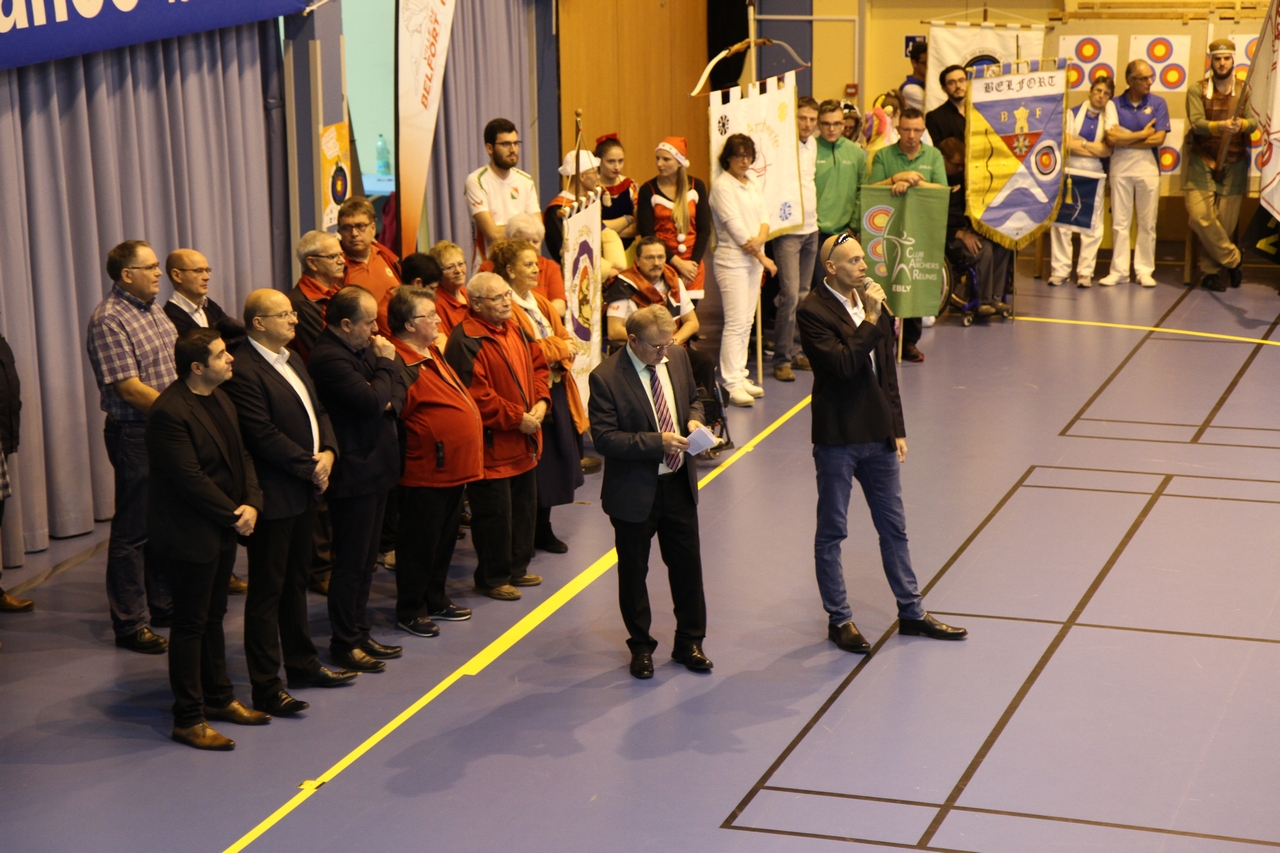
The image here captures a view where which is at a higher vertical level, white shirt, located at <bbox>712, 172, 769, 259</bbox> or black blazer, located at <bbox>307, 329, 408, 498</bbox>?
white shirt, located at <bbox>712, 172, 769, 259</bbox>

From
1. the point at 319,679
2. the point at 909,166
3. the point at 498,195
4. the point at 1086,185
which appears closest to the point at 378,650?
the point at 319,679

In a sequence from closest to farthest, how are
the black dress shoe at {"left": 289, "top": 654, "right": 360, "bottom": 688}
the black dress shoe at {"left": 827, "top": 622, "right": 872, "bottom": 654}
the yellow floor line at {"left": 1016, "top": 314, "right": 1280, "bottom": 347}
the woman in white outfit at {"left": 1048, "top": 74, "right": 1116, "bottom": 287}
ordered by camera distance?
the black dress shoe at {"left": 289, "top": 654, "right": 360, "bottom": 688}, the black dress shoe at {"left": 827, "top": 622, "right": 872, "bottom": 654}, the yellow floor line at {"left": 1016, "top": 314, "right": 1280, "bottom": 347}, the woman in white outfit at {"left": 1048, "top": 74, "right": 1116, "bottom": 287}

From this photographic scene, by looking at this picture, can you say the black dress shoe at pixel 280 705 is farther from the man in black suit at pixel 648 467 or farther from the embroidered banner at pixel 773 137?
the embroidered banner at pixel 773 137

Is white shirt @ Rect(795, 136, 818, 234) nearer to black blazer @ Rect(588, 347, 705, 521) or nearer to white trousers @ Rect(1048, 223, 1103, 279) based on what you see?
white trousers @ Rect(1048, 223, 1103, 279)

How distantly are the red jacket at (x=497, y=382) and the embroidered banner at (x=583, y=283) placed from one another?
4.16ft

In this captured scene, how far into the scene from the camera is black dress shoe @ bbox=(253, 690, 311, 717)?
579cm

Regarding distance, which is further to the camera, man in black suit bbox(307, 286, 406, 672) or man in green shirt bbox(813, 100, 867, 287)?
man in green shirt bbox(813, 100, 867, 287)

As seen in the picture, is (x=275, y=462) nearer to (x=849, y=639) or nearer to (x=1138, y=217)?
(x=849, y=639)

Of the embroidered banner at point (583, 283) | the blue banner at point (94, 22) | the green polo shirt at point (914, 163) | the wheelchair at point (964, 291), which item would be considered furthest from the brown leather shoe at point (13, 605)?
the wheelchair at point (964, 291)

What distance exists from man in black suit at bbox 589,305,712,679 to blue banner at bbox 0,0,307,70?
124 inches

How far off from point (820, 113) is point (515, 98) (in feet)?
8.22

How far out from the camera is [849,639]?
6320 millimetres

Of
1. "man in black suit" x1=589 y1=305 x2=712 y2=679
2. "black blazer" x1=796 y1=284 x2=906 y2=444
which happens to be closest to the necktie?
"man in black suit" x1=589 y1=305 x2=712 y2=679

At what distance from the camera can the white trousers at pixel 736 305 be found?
10203mm
